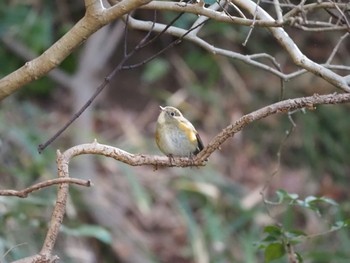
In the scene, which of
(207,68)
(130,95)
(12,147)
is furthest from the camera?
(130,95)

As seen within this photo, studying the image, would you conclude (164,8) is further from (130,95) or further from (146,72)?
(130,95)

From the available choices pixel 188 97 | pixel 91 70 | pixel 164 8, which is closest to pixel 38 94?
pixel 91 70

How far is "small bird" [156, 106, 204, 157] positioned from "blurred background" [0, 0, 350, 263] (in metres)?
1.28

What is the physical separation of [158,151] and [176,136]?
209cm

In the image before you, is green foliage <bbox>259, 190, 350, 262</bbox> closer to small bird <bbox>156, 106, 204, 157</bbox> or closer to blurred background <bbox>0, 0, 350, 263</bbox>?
small bird <bbox>156, 106, 204, 157</bbox>

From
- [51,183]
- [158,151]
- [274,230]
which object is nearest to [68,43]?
[51,183]

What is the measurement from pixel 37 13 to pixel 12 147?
1037 millimetres

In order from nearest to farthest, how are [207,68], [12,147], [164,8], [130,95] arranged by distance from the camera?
[164,8] → [12,147] → [207,68] → [130,95]

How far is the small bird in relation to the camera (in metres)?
2.61

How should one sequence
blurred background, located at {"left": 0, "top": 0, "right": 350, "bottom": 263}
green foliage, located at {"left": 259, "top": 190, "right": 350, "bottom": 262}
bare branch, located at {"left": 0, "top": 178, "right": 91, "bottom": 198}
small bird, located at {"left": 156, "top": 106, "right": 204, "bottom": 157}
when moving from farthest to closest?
1. blurred background, located at {"left": 0, "top": 0, "right": 350, "bottom": 263}
2. small bird, located at {"left": 156, "top": 106, "right": 204, "bottom": 157}
3. green foliage, located at {"left": 259, "top": 190, "right": 350, "bottom": 262}
4. bare branch, located at {"left": 0, "top": 178, "right": 91, "bottom": 198}

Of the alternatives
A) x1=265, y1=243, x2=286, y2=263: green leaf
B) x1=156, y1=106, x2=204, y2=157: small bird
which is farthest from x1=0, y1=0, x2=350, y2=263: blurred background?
x1=265, y1=243, x2=286, y2=263: green leaf

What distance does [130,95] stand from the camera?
5.96 meters

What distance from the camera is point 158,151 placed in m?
4.72

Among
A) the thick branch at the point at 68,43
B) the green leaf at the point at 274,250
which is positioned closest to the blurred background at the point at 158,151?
the green leaf at the point at 274,250
